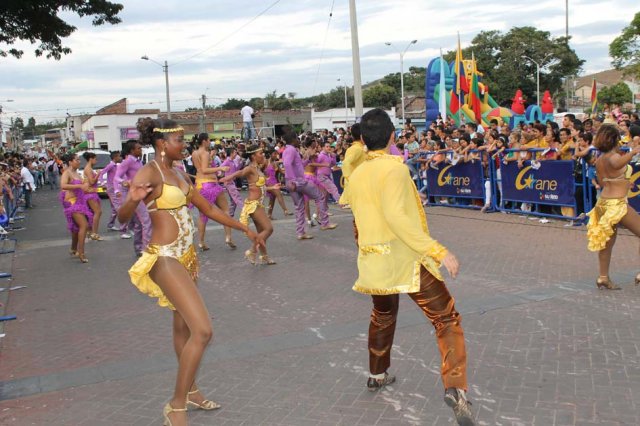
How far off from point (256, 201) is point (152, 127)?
16.7 ft

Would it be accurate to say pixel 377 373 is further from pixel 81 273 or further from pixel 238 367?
pixel 81 273

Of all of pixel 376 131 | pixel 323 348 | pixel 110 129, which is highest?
pixel 110 129

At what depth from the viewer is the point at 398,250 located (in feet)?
13.1

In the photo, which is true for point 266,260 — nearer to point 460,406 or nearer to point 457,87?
point 460,406

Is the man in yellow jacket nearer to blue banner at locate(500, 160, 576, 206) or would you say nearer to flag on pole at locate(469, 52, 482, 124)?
blue banner at locate(500, 160, 576, 206)

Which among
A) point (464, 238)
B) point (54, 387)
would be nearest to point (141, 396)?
point (54, 387)

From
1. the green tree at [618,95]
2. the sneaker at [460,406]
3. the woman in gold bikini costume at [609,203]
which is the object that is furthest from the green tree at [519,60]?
the sneaker at [460,406]

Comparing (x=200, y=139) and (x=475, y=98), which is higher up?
(x=475, y=98)

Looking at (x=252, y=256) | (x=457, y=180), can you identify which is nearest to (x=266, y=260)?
(x=252, y=256)

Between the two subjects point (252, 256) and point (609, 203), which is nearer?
point (609, 203)

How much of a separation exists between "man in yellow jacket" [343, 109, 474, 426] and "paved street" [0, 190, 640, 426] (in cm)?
47

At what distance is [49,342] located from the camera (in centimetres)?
615

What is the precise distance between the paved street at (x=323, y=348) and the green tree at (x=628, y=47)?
49921 millimetres

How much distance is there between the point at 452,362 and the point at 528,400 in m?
0.73
